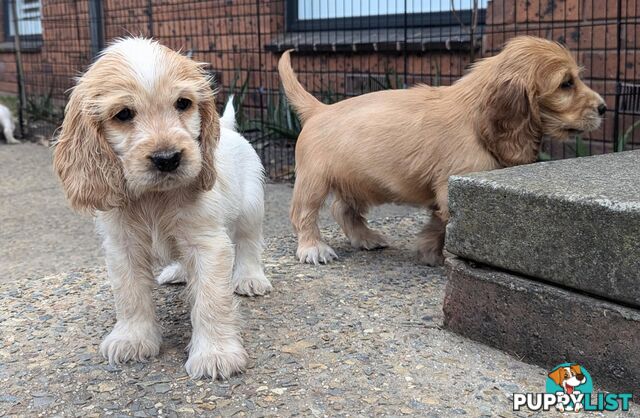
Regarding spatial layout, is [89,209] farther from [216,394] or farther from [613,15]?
[613,15]

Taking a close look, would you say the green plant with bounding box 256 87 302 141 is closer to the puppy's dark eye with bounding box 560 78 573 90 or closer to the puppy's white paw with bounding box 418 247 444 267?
the puppy's white paw with bounding box 418 247 444 267

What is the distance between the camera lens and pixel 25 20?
13.8m

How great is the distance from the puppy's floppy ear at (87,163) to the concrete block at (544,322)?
4.76 ft

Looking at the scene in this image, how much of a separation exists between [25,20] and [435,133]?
12.3m

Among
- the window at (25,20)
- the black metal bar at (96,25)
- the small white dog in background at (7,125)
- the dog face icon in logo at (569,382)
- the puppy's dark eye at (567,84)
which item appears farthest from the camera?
the window at (25,20)

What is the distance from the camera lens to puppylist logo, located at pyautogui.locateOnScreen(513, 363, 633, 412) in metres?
2.50

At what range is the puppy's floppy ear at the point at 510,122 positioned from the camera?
141 inches

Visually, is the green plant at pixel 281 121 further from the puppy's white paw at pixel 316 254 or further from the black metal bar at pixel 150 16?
the puppy's white paw at pixel 316 254

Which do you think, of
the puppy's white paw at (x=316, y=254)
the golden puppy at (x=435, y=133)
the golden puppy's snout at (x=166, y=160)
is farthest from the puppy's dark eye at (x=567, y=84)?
the golden puppy's snout at (x=166, y=160)

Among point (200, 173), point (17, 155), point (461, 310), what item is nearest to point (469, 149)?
point (461, 310)

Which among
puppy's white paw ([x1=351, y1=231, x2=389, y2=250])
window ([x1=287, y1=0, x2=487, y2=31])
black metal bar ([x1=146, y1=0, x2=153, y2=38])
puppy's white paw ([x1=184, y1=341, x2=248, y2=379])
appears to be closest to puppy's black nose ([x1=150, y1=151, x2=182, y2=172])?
puppy's white paw ([x1=184, y1=341, x2=248, y2=379])

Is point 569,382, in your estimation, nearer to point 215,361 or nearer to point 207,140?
point 215,361

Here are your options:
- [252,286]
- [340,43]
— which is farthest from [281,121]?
[252,286]

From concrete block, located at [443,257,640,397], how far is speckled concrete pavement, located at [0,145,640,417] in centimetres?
8
